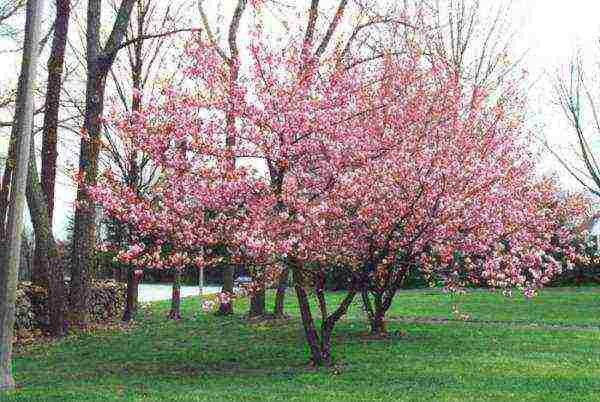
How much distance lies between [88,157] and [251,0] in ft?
26.5

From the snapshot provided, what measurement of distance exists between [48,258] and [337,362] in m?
8.08

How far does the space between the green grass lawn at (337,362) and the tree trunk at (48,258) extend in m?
0.67

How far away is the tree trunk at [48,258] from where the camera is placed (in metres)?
16.5

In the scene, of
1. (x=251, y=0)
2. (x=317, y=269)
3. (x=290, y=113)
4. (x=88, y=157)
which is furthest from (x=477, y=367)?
(x=88, y=157)

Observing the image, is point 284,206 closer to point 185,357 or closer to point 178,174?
point 178,174

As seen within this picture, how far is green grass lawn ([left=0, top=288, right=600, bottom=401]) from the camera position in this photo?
8.78m

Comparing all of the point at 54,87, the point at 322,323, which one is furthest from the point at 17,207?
the point at 54,87

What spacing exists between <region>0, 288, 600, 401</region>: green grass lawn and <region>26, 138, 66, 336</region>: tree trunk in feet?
2.19

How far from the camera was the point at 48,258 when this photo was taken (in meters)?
16.9

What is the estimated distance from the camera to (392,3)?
20656 millimetres

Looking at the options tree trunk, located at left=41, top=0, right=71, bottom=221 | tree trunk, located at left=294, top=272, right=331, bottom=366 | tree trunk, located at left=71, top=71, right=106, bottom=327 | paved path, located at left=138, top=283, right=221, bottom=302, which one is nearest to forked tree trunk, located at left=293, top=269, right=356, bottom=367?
tree trunk, located at left=294, top=272, right=331, bottom=366

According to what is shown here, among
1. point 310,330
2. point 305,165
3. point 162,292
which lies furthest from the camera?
point 162,292

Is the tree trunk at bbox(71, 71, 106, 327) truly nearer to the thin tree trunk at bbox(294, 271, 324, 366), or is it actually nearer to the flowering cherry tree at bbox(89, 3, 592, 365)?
the flowering cherry tree at bbox(89, 3, 592, 365)

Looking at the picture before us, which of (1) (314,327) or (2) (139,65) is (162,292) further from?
(1) (314,327)
